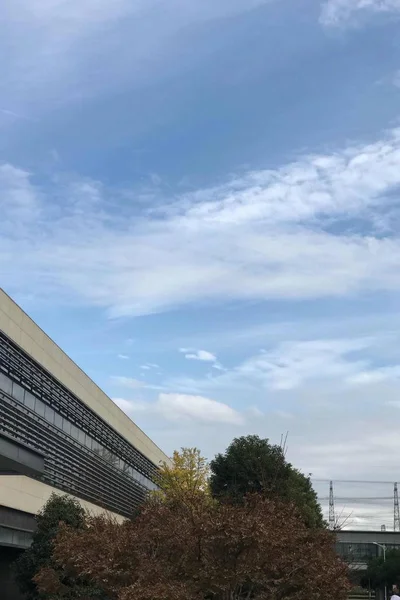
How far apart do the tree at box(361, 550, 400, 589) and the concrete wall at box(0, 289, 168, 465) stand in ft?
89.8

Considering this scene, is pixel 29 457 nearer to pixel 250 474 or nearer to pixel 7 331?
pixel 7 331

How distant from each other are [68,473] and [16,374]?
32.0ft

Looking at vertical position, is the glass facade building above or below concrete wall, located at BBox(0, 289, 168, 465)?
below

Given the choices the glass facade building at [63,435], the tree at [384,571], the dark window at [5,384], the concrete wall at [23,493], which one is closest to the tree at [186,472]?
the glass facade building at [63,435]

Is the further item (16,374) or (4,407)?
(16,374)

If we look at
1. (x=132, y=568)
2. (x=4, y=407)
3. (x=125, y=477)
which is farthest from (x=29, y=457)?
(x=125, y=477)

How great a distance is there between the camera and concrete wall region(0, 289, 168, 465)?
89.2ft

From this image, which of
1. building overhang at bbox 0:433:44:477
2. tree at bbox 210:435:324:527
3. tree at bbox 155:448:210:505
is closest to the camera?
building overhang at bbox 0:433:44:477

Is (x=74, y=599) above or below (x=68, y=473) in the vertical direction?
below

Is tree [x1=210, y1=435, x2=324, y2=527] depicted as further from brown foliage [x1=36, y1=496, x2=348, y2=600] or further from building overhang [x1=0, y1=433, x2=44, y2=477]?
brown foliage [x1=36, y1=496, x2=348, y2=600]

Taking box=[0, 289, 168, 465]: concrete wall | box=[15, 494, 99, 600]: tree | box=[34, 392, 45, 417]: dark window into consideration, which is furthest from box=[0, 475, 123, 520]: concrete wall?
box=[0, 289, 168, 465]: concrete wall

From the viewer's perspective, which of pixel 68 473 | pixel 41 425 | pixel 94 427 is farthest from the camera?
pixel 94 427

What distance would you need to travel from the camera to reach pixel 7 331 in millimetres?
26719

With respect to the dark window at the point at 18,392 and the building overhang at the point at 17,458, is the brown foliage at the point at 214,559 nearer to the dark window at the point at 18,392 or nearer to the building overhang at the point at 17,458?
the building overhang at the point at 17,458
